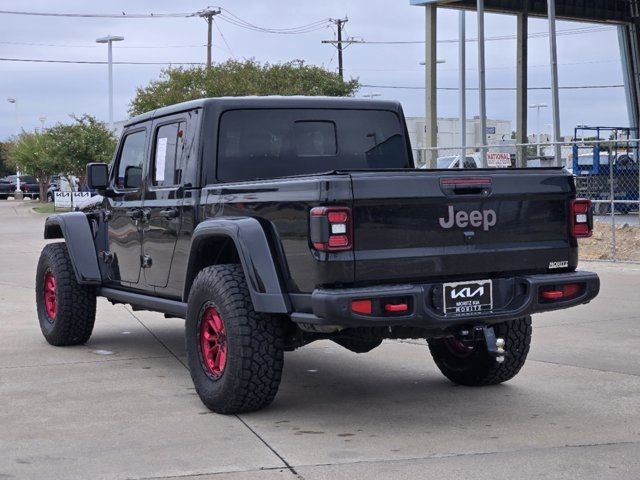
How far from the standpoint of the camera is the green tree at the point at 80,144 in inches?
1978

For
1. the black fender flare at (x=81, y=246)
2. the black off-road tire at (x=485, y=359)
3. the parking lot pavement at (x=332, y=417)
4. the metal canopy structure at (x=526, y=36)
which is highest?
the metal canopy structure at (x=526, y=36)

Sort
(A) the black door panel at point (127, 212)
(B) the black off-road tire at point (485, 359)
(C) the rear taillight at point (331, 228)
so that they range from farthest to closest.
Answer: (A) the black door panel at point (127, 212) < (B) the black off-road tire at point (485, 359) < (C) the rear taillight at point (331, 228)

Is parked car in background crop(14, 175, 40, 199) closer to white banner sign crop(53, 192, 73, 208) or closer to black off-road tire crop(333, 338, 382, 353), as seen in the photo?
white banner sign crop(53, 192, 73, 208)

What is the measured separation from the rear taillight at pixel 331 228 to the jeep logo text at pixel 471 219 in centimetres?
63

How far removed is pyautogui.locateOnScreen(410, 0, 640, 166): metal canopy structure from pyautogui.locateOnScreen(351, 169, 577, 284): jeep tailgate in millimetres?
13495

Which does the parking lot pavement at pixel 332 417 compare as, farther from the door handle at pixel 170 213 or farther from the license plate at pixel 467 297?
the door handle at pixel 170 213

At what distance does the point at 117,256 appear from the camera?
9008 millimetres

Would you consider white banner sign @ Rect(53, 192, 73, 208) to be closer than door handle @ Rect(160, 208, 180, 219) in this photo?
No

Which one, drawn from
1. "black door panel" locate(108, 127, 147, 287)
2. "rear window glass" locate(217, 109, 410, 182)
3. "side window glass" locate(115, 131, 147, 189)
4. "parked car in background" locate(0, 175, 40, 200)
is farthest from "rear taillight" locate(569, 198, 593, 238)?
"parked car in background" locate(0, 175, 40, 200)

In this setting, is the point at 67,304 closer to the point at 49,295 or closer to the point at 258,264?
the point at 49,295

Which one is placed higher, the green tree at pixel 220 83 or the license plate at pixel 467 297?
the green tree at pixel 220 83

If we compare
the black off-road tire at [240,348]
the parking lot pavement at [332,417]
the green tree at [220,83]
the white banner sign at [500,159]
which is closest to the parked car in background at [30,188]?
the green tree at [220,83]

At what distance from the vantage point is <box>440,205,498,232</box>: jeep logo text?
6.49 metres

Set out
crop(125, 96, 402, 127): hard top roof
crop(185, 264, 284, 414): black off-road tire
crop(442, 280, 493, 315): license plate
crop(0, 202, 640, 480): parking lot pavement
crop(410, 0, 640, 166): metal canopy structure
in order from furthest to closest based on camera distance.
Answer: crop(410, 0, 640, 166): metal canopy structure, crop(125, 96, 402, 127): hard top roof, crop(185, 264, 284, 414): black off-road tire, crop(442, 280, 493, 315): license plate, crop(0, 202, 640, 480): parking lot pavement
